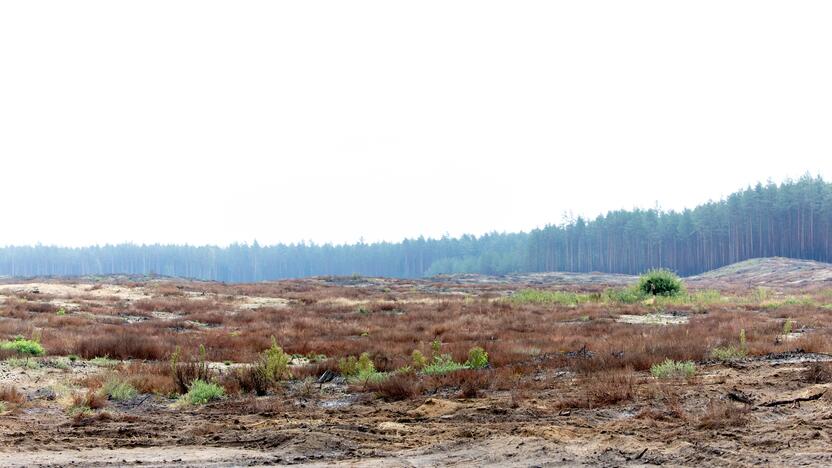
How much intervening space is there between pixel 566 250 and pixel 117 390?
116 m

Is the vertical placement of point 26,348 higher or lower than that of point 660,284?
lower

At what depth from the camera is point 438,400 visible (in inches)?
327

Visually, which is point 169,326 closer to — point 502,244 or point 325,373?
point 325,373

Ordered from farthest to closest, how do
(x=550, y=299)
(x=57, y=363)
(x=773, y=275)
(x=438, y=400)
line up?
(x=773, y=275) → (x=550, y=299) → (x=57, y=363) → (x=438, y=400)

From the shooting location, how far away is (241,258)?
608ft

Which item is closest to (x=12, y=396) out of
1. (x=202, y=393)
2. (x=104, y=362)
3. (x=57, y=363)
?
(x=202, y=393)

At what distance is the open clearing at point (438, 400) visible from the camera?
5.84 meters

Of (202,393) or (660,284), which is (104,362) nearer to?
(202,393)

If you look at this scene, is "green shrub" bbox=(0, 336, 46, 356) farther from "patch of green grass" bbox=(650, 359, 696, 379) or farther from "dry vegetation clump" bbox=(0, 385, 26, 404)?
"patch of green grass" bbox=(650, 359, 696, 379)

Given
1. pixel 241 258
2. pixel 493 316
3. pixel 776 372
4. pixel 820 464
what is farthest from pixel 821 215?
pixel 241 258

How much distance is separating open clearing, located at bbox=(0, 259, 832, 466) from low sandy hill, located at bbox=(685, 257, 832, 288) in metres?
39.7

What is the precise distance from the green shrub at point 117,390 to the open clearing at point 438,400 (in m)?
0.05

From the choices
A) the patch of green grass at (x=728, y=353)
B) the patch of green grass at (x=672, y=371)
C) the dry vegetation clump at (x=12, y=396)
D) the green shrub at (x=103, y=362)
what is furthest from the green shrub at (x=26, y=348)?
the patch of green grass at (x=728, y=353)

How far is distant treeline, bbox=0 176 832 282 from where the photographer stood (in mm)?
88500
